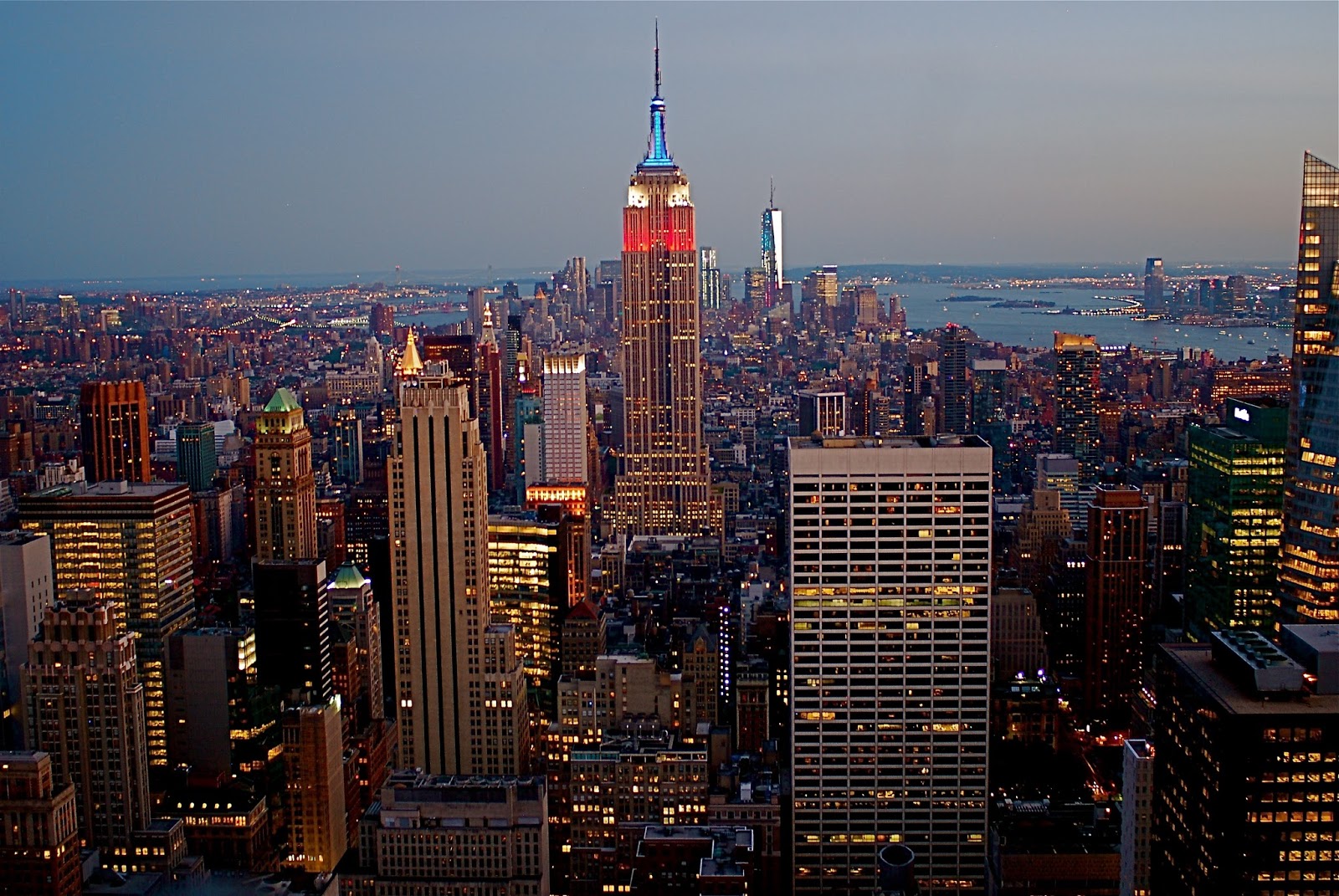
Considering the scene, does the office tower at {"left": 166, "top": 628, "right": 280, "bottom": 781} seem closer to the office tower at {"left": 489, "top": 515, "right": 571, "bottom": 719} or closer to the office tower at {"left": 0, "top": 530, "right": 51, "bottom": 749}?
the office tower at {"left": 0, "top": 530, "right": 51, "bottom": 749}

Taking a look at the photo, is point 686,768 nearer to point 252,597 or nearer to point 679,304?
point 252,597

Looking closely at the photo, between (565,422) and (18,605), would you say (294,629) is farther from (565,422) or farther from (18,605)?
(565,422)

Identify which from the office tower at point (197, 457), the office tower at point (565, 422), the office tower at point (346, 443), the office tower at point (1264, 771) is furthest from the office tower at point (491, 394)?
the office tower at point (1264, 771)

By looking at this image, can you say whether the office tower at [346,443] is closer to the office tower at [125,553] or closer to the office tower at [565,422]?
the office tower at [565,422]

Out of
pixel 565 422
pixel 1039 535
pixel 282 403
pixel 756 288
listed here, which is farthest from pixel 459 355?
pixel 1039 535

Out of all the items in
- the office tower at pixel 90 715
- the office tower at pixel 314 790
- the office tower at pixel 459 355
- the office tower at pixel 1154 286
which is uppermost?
the office tower at pixel 1154 286

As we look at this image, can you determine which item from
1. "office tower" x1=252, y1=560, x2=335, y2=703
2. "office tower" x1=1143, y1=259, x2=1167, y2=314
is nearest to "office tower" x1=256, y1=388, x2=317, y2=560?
"office tower" x1=252, y1=560, x2=335, y2=703
